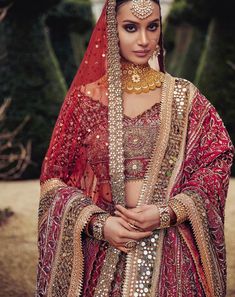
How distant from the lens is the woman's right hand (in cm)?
261

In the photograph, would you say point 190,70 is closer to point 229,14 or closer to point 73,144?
point 229,14

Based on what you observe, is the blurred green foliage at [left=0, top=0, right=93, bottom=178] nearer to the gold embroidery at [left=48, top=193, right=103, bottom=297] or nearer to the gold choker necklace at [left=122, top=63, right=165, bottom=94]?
the gold choker necklace at [left=122, top=63, right=165, bottom=94]

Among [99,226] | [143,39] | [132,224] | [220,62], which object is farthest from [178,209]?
[220,62]

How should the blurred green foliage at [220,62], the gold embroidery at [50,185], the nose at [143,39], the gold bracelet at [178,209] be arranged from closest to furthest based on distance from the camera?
the gold bracelet at [178,209] → the nose at [143,39] → the gold embroidery at [50,185] → the blurred green foliage at [220,62]

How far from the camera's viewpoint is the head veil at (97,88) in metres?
2.89

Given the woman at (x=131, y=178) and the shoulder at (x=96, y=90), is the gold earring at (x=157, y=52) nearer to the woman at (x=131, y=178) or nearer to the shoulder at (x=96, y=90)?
the woman at (x=131, y=178)

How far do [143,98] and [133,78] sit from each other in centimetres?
10

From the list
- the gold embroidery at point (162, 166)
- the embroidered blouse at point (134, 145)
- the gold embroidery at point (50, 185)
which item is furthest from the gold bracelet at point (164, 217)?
the gold embroidery at point (50, 185)

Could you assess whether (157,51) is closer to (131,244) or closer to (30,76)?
(131,244)

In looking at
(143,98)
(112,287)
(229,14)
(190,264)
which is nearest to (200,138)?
(143,98)

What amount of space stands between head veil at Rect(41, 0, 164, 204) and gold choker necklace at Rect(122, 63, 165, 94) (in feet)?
0.15

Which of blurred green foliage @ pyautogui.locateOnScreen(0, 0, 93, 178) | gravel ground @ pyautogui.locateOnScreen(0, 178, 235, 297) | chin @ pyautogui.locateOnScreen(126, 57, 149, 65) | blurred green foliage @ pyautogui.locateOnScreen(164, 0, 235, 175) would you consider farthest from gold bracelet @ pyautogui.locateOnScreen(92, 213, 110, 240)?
blurred green foliage @ pyautogui.locateOnScreen(0, 0, 93, 178)

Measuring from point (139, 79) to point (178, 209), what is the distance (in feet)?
1.97

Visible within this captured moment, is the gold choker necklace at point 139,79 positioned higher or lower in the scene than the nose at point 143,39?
lower
